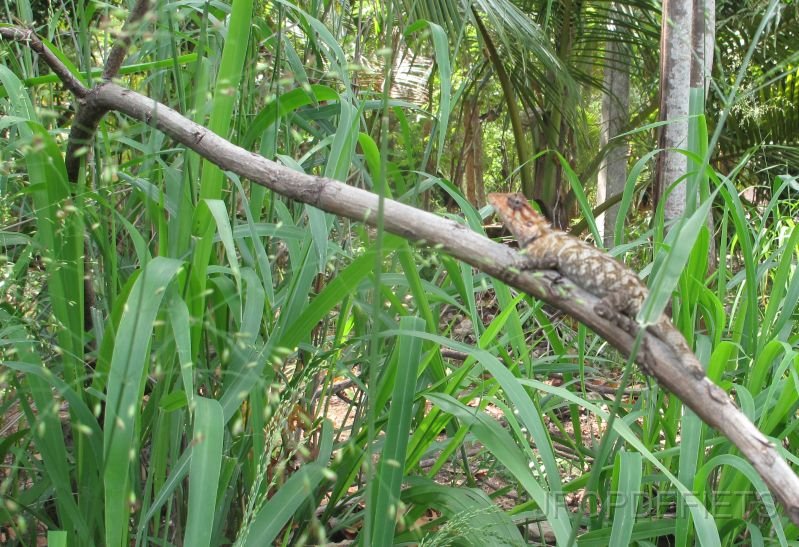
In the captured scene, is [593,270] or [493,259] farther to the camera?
[593,270]

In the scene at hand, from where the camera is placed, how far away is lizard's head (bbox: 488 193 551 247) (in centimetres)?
188

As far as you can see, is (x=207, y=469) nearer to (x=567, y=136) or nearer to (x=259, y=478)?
(x=259, y=478)

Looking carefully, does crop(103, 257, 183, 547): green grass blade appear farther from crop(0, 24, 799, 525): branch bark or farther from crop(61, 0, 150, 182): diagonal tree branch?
crop(61, 0, 150, 182): diagonal tree branch

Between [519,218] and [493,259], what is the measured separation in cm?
95

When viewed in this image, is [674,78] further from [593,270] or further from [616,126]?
[616,126]

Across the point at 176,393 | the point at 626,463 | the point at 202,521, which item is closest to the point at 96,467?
the point at 176,393

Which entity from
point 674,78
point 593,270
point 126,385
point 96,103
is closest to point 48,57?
point 96,103

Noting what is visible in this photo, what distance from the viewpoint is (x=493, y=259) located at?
108cm

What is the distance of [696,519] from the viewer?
1396mm

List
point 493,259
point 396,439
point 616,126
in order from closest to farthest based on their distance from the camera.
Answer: point 493,259, point 396,439, point 616,126

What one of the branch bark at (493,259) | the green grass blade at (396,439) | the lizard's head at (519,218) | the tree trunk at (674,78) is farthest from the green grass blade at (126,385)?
the tree trunk at (674,78)

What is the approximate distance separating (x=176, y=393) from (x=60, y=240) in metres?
0.46

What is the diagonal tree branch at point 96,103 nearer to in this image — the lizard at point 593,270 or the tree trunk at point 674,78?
the lizard at point 593,270

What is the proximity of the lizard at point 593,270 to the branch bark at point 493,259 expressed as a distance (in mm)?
25
